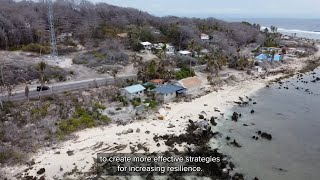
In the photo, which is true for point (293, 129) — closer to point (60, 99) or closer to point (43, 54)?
point (60, 99)

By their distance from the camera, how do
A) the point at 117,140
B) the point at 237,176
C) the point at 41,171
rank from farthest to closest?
the point at 117,140, the point at 237,176, the point at 41,171

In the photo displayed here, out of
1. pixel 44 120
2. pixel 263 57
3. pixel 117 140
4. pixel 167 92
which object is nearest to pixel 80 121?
pixel 44 120

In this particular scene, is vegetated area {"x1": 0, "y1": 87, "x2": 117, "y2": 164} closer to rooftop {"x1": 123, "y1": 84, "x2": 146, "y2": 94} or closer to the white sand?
the white sand

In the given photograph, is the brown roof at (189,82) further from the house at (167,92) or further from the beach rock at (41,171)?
A: the beach rock at (41,171)

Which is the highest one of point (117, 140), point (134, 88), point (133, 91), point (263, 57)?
point (263, 57)

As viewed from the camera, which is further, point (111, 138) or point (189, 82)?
point (189, 82)

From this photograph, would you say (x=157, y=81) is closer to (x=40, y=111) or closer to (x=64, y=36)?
(x=40, y=111)
